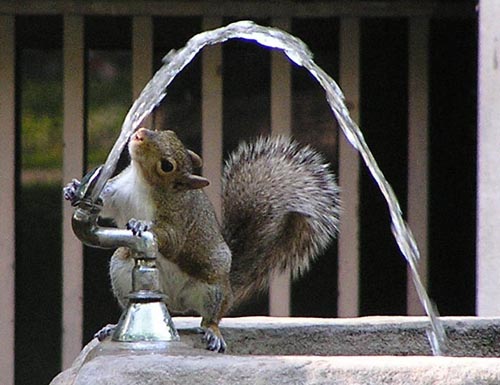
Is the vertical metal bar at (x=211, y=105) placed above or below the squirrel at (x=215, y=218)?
above

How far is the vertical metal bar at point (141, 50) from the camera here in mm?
4766

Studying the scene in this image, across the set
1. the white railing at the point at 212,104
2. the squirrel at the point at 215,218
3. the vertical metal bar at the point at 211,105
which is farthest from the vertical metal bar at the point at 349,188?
the squirrel at the point at 215,218

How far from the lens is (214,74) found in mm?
4762

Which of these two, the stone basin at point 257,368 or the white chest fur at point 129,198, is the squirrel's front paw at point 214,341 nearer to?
the stone basin at point 257,368

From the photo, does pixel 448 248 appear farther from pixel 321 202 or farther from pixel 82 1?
pixel 321 202

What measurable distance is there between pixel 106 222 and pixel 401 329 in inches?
73.8

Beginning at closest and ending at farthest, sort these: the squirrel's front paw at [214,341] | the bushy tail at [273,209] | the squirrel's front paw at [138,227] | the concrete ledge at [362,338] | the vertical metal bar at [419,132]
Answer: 1. the squirrel's front paw at [138,227]
2. the squirrel's front paw at [214,341]
3. the concrete ledge at [362,338]
4. the bushy tail at [273,209]
5. the vertical metal bar at [419,132]

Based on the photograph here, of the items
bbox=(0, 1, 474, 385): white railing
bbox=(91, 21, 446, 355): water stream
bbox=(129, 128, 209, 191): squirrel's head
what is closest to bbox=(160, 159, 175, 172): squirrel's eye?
bbox=(129, 128, 209, 191): squirrel's head

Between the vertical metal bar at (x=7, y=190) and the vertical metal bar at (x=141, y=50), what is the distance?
38 centimetres

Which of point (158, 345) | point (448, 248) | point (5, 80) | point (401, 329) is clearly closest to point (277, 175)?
point (401, 329)

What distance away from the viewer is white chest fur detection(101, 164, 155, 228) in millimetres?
3141

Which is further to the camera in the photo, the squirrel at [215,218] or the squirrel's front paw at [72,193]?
the squirrel at [215,218]

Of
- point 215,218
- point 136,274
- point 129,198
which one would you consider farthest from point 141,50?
point 136,274

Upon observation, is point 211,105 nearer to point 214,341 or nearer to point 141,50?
point 141,50
